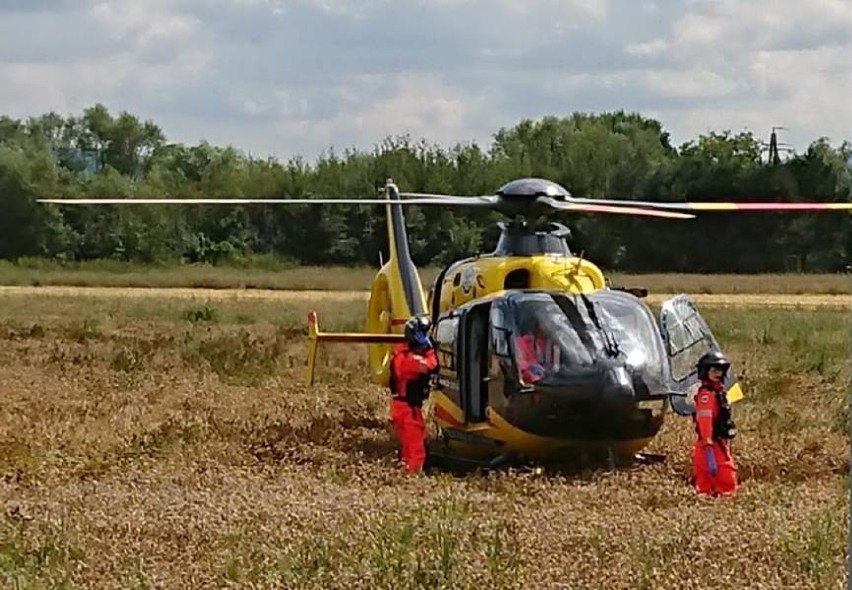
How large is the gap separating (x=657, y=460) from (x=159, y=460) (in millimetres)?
4235

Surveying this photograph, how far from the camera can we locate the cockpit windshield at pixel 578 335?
40.7 ft

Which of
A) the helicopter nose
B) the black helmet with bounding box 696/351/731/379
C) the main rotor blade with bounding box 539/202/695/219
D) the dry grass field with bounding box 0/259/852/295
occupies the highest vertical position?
the main rotor blade with bounding box 539/202/695/219

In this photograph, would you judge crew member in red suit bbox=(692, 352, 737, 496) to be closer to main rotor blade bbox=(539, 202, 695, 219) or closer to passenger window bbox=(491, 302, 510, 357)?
main rotor blade bbox=(539, 202, 695, 219)

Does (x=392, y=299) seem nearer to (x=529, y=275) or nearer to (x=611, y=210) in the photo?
(x=529, y=275)

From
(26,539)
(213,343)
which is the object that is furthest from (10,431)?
(213,343)

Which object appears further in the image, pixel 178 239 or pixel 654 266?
pixel 178 239

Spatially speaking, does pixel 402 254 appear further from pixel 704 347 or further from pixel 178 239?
pixel 178 239

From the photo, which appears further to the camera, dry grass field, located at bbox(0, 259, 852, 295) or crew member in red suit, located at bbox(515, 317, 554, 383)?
dry grass field, located at bbox(0, 259, 852, 295)

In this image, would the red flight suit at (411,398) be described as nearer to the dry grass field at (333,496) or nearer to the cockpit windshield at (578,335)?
the dry grass field at (333,496)

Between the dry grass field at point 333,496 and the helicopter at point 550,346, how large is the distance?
54cm

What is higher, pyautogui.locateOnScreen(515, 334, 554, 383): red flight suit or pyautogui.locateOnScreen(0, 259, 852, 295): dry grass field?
pyautogui.locateOnScreen(515, 334, 554, 383): red flight suit

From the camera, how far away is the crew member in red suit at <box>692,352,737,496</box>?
1132cm

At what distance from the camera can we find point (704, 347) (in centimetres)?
1337

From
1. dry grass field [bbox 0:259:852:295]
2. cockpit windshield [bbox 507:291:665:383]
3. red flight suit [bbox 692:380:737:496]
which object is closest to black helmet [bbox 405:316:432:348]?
cockpit windshield [bbox 507:291:665:383]
